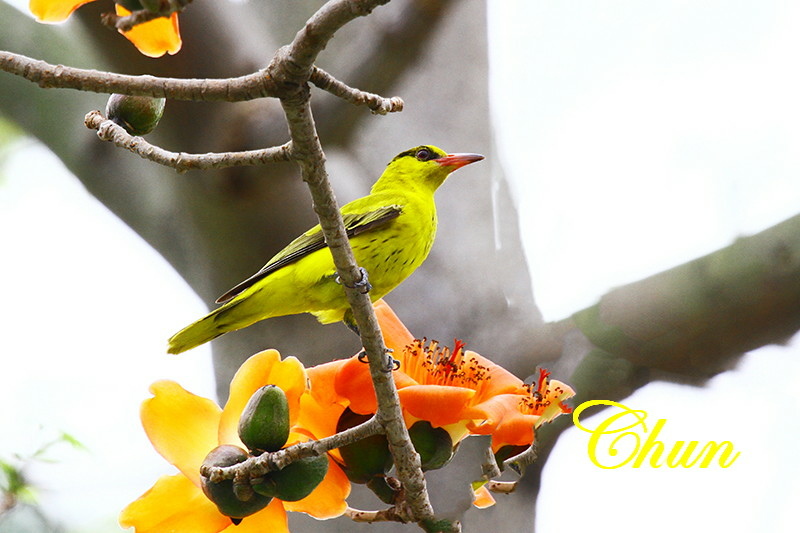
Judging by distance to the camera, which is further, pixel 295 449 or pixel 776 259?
pixel 776 259

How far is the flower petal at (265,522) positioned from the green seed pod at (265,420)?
0.37 feet

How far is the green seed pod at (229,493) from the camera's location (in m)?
1.00

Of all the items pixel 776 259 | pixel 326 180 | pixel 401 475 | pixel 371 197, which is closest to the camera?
pixel 326 180

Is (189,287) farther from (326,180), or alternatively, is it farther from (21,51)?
(326,180)

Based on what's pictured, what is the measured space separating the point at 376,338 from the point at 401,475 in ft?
0.62

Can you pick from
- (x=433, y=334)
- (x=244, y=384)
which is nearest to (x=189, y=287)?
(x=433, y=334)

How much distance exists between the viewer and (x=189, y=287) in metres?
2.52

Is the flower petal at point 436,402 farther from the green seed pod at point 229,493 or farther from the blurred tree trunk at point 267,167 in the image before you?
the blurred tree trunk at point 267,167

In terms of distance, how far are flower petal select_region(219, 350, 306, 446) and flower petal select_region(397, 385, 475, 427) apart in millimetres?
142

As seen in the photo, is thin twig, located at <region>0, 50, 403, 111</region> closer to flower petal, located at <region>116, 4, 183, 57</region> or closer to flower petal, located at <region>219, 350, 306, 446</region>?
flower petal, located at <region>116, 4, 183, 57</region>

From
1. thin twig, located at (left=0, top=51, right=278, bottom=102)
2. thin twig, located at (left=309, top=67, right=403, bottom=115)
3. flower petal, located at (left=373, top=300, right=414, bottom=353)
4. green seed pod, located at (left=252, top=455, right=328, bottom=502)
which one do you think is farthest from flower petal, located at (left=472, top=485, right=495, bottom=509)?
thin twig, located at (left=0, top=51, right=278, bottom=102)

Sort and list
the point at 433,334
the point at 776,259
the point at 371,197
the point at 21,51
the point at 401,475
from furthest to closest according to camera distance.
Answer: the point at 371,197 → the point at 21,51 → the point at 433,334 → the point at 776,259 → the point at 401,475

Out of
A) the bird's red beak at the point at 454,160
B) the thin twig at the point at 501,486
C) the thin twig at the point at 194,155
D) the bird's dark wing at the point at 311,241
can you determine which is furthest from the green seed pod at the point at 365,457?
the bird's red beak at the point at 454,160

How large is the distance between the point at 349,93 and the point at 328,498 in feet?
1.90
